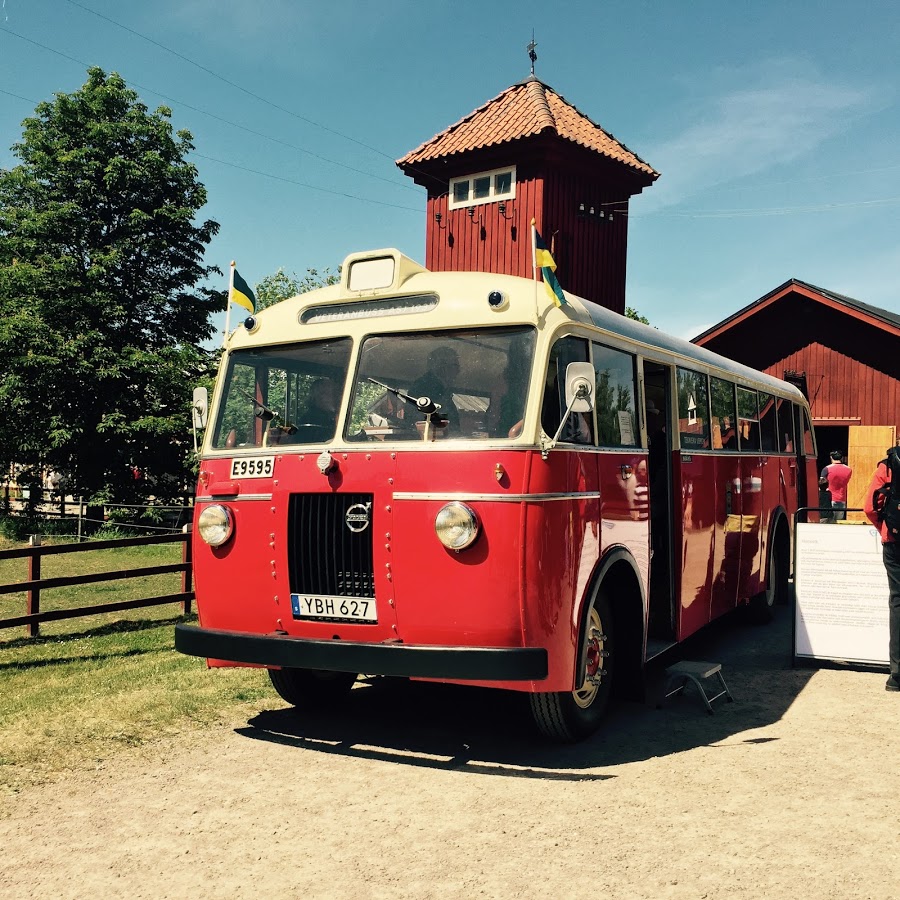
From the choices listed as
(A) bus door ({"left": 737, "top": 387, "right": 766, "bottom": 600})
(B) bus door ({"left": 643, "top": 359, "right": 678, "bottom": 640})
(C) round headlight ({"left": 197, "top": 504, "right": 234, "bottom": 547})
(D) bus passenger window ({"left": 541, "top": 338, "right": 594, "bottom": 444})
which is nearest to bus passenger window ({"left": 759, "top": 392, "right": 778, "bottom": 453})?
(A) bus door ({"left": 737, "top": 387, "right": 766, "bottom": 600})

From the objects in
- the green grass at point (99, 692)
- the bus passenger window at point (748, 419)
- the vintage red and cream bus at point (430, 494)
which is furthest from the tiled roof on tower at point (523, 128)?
the vintage red and cream bus at point (430, 494)

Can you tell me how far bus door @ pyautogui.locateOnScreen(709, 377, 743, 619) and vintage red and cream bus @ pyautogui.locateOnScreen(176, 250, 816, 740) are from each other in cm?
213

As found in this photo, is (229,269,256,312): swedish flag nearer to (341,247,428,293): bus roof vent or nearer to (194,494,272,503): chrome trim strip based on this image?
(341,247,428,293): bus roof vent

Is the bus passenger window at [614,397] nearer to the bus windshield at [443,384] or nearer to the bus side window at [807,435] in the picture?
the bus windshield at [443,384]

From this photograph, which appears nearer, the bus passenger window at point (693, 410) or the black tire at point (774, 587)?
the bus passenger window at point (693, 410)

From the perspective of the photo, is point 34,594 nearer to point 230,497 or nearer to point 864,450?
point 230,497

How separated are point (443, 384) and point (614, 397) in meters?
1.54

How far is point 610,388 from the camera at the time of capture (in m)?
6.81

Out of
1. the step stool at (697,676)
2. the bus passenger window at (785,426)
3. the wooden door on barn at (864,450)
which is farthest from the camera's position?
the wooden door on barn at (864,450)

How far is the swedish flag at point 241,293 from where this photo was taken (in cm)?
707

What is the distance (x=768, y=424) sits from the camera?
455 inches

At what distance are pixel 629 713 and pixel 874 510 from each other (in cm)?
275

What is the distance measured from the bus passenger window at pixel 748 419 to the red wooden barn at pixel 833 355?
11.1 meters

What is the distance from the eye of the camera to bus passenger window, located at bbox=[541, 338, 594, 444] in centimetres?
574
